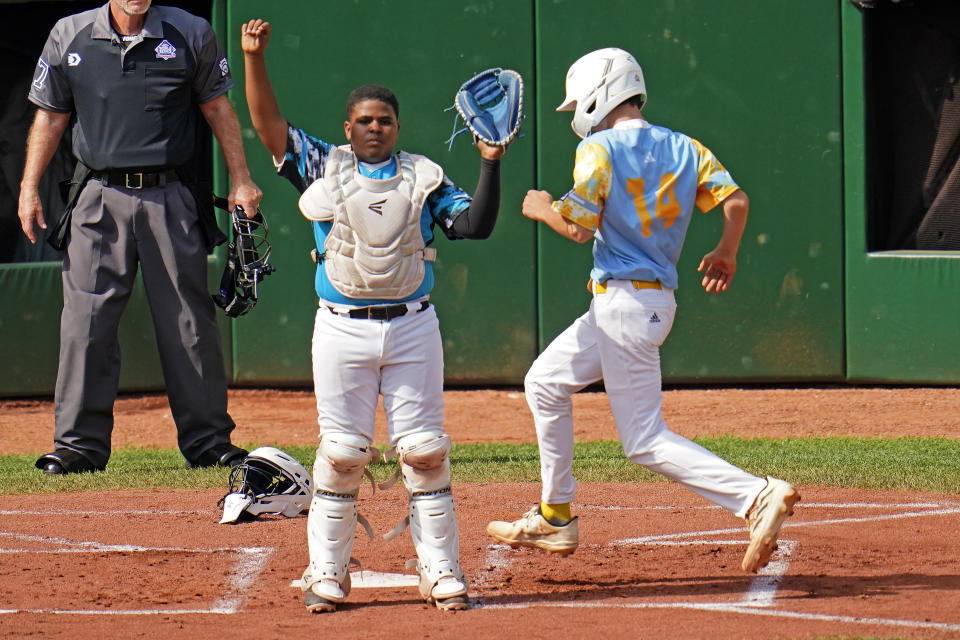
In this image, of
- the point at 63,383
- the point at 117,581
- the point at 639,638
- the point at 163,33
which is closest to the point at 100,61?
the point at 163,33

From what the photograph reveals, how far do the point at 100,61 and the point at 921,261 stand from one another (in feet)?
19.4

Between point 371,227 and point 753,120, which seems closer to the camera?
point 371,227

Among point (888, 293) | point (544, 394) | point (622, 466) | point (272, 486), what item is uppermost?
point (544, 394)

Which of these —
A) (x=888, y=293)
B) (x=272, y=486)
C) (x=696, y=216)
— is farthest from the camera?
(x=696, y=216)

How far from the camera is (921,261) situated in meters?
10.0

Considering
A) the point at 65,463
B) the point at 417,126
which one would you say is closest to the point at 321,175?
the point at 65,463

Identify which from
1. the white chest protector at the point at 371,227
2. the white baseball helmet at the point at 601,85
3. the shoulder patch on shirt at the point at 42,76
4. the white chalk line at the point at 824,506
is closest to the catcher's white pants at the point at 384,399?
the white chest protector at the point at 371,227

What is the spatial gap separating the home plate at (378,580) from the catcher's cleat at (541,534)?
1.40ft

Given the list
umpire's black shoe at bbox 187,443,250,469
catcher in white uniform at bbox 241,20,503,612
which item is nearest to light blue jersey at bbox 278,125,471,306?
catcher in white uniform at bbox 241,20,503,612

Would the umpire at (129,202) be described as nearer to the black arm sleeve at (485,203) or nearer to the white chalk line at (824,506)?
the white chalk line at (824,506)

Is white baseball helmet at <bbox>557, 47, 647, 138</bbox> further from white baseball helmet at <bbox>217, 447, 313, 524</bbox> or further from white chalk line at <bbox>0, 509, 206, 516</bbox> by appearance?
white chalk line at <bbox>0, 509, 206, 516</bbox>

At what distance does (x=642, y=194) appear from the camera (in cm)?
492

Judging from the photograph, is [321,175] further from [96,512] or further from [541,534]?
[96,512]

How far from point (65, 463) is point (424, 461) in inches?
140
